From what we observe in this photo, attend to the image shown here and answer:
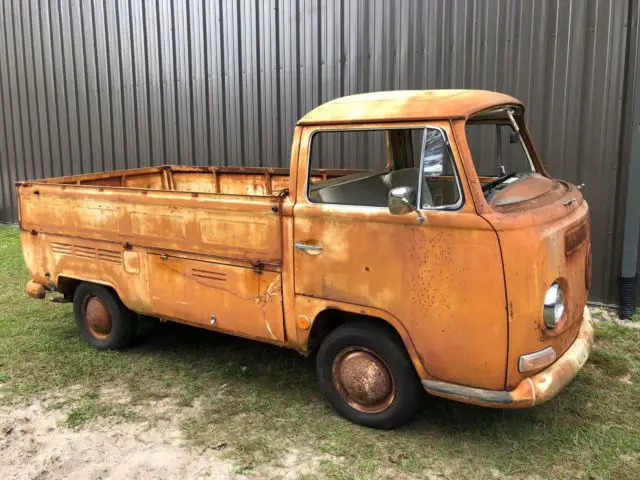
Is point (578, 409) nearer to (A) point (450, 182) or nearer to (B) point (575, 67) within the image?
(A) point (450, 182)

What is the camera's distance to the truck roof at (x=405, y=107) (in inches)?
135

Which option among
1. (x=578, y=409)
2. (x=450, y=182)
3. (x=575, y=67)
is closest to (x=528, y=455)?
(x=578, y=409)

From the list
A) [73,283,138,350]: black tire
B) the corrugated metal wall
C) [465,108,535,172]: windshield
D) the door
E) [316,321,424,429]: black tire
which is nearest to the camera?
the door

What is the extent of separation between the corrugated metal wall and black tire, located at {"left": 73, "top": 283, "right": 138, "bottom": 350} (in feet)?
11.0

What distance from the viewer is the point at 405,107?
3525mm

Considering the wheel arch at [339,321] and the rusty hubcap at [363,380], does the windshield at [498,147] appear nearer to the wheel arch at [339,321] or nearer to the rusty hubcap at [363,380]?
the wheel arch at [339,321]

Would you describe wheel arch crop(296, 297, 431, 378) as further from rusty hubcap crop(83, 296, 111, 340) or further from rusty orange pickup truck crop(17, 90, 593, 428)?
rusty hubcap crop(83, 296, 111, 340)

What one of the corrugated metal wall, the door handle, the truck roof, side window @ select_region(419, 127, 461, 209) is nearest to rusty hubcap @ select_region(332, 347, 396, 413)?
the door handle

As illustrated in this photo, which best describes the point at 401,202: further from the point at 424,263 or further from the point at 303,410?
the point at 303,410

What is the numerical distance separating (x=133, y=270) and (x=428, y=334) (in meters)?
2.57

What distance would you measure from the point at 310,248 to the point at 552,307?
1.51 meters

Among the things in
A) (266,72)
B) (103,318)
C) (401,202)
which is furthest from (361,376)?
(266,72)

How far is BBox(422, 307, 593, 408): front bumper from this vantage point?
3.26m

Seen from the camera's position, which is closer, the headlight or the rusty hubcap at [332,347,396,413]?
the headlight
